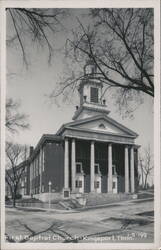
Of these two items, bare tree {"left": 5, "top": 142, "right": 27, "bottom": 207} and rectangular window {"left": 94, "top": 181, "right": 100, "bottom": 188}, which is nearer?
bare tree {"left": 5, "top": 142, "right": 27, "bottom": 207}

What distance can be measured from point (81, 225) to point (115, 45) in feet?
11.3

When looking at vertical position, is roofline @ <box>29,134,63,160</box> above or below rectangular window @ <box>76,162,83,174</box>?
above

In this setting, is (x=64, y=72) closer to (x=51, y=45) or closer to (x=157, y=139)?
(x=51, y=45)

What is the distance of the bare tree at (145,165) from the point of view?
23.6ft

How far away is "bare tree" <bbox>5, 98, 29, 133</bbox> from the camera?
703 cm

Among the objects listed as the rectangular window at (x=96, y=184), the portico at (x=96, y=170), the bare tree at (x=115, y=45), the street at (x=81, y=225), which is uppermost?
the bare tree at (x=115, y=45)

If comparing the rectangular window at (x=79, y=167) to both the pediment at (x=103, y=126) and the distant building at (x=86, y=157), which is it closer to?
the distant building at (x=86, y=157)

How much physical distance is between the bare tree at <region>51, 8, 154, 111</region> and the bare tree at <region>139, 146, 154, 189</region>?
118 centimetres

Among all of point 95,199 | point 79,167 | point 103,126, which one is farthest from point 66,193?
point 103,126

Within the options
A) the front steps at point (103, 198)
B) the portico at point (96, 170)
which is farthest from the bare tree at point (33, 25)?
the front steps at point (103, 198)

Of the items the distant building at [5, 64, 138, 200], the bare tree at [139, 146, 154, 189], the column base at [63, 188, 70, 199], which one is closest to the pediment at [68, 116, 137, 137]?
the distant building at [5, 64, 138, 200]

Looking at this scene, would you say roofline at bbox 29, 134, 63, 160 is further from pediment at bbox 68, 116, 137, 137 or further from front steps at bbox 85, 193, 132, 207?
front steps at bbox 85, 193, 132, 207

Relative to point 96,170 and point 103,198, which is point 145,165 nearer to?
point 103,198

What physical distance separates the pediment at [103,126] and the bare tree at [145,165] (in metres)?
0.47
